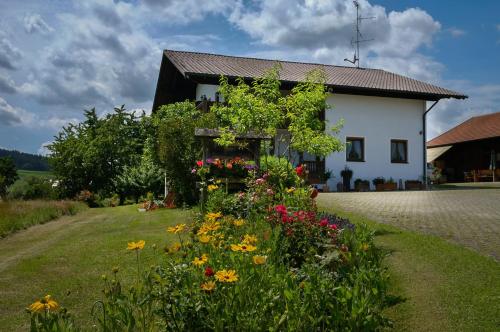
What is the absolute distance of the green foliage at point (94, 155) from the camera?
20.7 meters

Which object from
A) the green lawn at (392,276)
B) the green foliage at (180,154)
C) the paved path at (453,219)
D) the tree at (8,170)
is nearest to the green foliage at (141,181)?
the green foliage at (180,154)

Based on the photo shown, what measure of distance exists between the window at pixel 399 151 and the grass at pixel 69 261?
14.9 metres

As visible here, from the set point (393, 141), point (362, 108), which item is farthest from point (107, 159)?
point (393, 141)

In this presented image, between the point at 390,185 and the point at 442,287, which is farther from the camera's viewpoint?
the point at 390,185

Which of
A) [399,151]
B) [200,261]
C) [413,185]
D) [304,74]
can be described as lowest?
[200,261]

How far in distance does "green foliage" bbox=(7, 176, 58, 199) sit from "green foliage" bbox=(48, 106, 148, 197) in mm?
653

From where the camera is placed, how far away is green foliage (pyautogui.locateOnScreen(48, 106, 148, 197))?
816 inches

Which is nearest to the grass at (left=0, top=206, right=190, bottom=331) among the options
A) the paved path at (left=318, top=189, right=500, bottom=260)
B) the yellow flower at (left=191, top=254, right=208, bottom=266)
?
the yellow flower at (left=191, top=254, right=208, bottom=266)

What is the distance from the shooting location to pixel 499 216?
31.8 feet

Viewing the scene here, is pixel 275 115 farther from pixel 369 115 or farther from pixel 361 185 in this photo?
pixel 369 115

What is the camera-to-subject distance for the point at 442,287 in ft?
15.8

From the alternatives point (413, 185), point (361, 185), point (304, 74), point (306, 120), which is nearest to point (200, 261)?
point (306, 120)

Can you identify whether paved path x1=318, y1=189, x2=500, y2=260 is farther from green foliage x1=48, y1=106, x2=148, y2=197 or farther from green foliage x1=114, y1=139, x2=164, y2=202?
green foliage x1=48, y1=106, x2=148, y2=197

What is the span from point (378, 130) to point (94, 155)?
1304 centimetres
